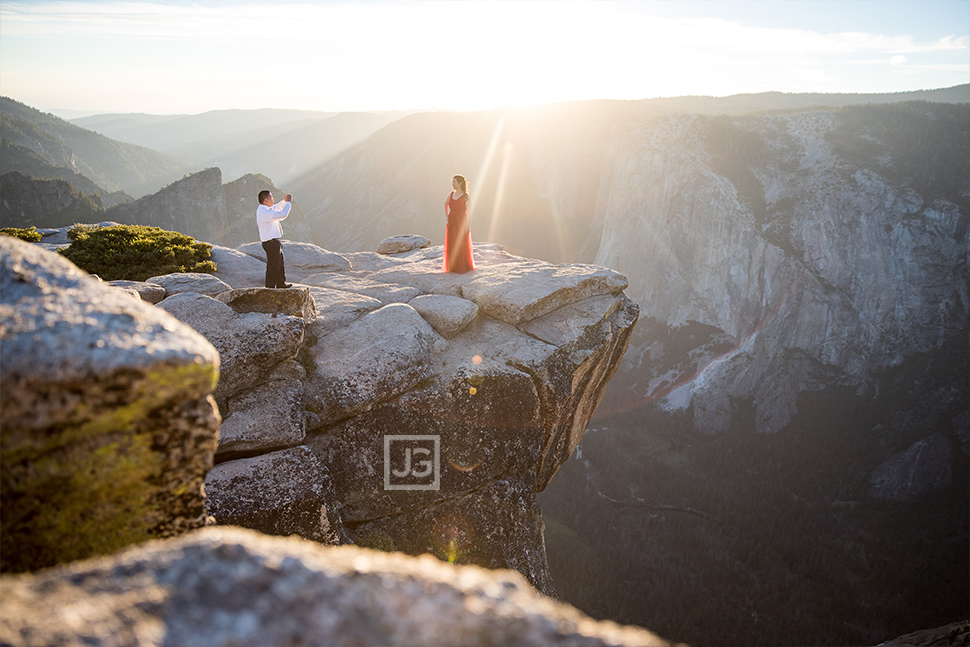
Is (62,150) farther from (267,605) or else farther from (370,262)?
(267,605)

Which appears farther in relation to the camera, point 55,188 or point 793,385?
point 55,188

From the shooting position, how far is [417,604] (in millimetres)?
2074

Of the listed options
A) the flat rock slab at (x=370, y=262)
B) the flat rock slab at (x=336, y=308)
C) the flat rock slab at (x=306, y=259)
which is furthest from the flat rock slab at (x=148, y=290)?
the flat rock slab at (x=370, y=262)

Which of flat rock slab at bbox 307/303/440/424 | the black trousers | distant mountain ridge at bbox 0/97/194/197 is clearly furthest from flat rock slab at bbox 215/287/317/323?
distant mountain ridge at bbox 0/97/194/197

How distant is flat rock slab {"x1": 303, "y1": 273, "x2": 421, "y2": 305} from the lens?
15282 millimetres

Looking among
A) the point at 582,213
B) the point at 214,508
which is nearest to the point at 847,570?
the point at 214,508

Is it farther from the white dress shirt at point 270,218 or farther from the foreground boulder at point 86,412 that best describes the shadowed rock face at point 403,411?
the foreground boulder at point 86,412

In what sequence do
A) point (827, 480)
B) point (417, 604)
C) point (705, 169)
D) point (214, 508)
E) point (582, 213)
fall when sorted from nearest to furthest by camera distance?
point (417, 604) < point (214, 508) < point (827, 480) < point (705, 169) < point (582, 213)

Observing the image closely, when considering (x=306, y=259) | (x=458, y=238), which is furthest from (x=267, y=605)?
(x=306, y=259)

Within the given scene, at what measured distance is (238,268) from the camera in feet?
57.1

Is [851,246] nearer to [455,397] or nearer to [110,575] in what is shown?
[455,397]

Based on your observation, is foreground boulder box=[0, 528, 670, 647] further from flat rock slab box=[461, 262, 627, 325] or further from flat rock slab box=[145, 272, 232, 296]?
flat rock slab box=[461, 262, 627, 325]

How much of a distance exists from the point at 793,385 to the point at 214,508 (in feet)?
224

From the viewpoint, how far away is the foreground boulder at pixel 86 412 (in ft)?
8.95
